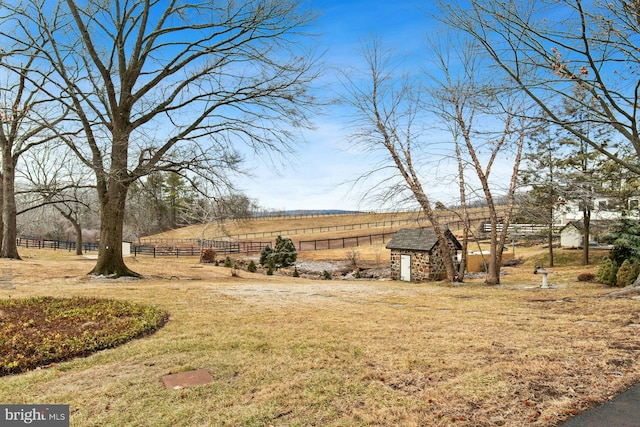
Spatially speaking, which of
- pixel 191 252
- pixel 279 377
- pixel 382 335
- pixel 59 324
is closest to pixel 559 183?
pixel 382 335

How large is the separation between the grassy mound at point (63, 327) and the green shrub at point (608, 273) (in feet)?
53.0

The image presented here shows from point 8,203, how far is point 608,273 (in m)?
A: 28.7

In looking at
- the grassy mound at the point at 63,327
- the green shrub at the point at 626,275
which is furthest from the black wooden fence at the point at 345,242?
the grassy mound at the point at 63,327

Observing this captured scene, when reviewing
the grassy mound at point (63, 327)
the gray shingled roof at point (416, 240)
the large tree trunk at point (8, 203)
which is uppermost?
the large tree trunk at point (8, 203)

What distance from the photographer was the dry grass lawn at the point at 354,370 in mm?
3986

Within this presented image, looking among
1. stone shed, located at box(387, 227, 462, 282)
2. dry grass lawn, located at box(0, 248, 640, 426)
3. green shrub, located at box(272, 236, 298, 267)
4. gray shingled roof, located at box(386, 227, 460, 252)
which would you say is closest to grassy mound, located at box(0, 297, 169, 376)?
dry grass lawn, located at box(0, 248, 640, 426)

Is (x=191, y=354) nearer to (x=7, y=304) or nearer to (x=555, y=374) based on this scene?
(x=555, y=374)

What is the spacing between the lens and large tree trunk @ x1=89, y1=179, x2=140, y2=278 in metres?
16.1

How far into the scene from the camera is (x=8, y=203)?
22.8m

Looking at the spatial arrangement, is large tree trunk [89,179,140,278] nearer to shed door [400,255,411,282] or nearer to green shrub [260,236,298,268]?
shed door [400,255,411,282]

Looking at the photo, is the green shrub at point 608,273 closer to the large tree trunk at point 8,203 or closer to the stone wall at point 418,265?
the stone wall at point 418,265

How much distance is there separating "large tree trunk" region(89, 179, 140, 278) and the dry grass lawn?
8655 millimetres

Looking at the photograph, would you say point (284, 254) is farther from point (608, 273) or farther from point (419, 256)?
point (608, 273)

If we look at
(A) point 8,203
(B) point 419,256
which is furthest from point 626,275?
(A) point 8,203
